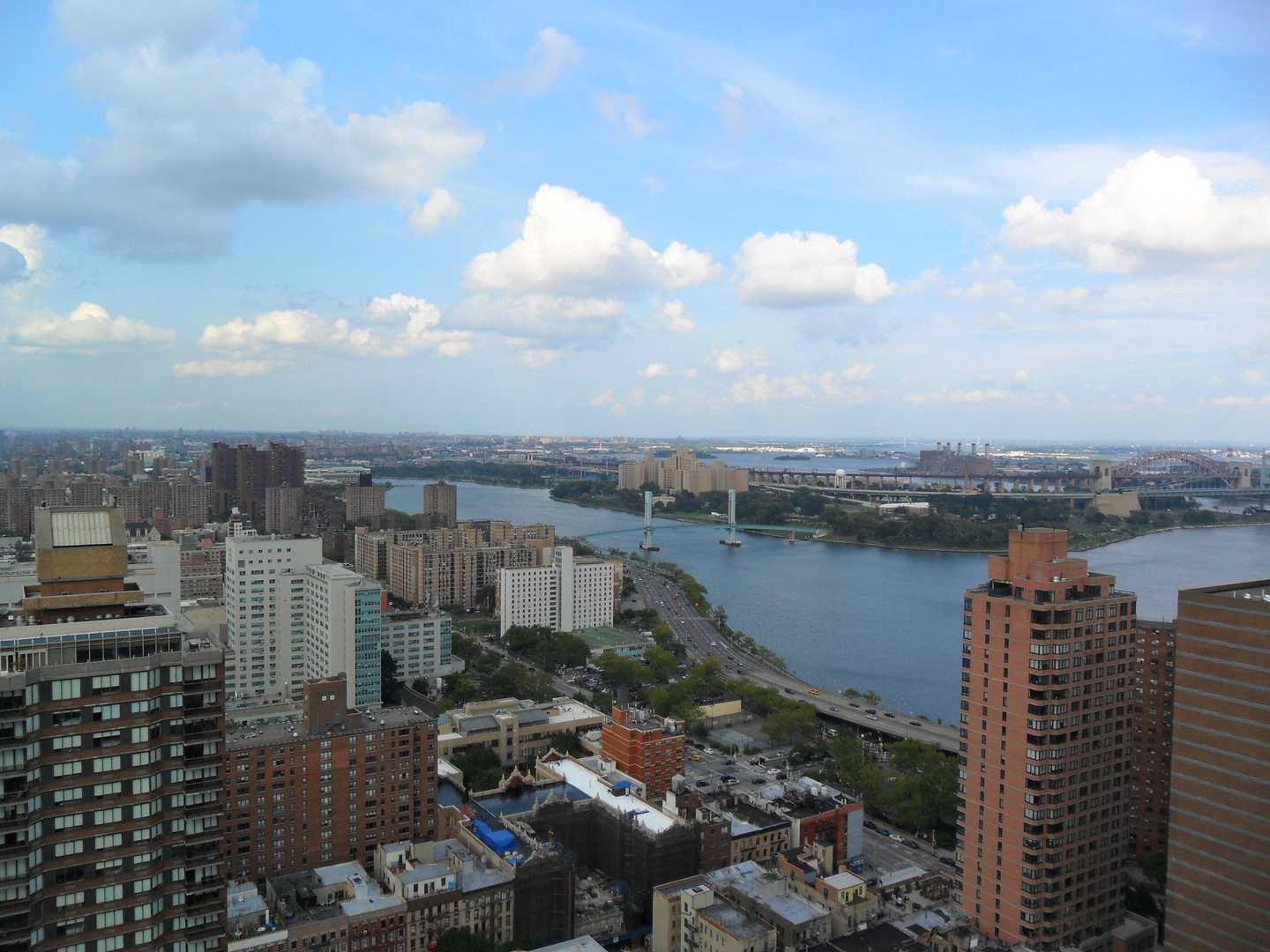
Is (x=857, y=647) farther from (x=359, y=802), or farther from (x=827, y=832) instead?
(x=359, y=802)

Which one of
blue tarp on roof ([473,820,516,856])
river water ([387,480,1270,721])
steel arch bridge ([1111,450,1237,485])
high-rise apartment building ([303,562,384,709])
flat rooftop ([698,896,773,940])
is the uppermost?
steel arch bridge ([1111,450,1237,485])

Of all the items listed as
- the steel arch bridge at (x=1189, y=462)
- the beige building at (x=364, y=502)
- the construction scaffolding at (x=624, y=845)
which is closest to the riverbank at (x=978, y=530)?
the steel arch bridge at (x=1189, y=462)

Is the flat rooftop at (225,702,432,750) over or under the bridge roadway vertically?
over

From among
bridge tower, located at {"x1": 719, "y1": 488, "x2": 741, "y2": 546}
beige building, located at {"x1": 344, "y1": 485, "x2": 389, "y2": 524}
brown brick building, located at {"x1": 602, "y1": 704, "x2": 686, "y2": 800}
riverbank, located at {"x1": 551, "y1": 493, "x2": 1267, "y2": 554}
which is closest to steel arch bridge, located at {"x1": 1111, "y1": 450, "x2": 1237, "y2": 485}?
riverbank, located at {"x1": 551, "y1": 493, "x2": 1267, "y2": 554}

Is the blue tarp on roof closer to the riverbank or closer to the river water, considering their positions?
the river water

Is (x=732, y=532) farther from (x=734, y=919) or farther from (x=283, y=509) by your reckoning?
(x=734, y=919)

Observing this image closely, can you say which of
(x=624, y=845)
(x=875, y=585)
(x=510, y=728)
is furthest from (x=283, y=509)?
(x=624, y=845)

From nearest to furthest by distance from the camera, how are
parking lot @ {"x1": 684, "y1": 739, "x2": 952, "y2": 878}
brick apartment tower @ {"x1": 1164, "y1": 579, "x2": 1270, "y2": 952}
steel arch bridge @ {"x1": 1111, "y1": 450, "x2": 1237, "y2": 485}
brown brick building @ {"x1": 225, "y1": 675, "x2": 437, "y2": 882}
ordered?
1. brick apartment tower @ {"x1": 1164, "y1": 579, "x2": 1270, "y2": 952}
2. brown brick building @ {"x1": 225, "y1": 675, "x2": 437, "y2": 882}
3. parking lot @ {"x1": 684, "y1": 739, "x2": 952, "y2": 878}
4. steel arch bridge @ {"x1": 1111, "y1": 450, "x2": 1237, "y2": 485}
